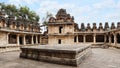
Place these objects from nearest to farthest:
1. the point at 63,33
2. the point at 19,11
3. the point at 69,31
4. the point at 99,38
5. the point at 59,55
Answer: the point at 59,55 → the point at 69,31 → the point at 63,33 → the point at 99,38 → the point at 19,11

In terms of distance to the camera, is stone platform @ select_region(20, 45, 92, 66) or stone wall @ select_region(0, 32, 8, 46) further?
stone wall @ select_region(0, 32, 8, 46)

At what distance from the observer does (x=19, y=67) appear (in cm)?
668

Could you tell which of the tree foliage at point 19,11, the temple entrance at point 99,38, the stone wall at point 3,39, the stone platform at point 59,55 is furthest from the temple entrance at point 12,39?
the temple entrance at point 99,38

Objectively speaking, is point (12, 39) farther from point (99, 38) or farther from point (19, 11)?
point (99, 38)

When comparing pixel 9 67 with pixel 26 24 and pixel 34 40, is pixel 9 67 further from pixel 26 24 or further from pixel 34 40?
pixel 34 40

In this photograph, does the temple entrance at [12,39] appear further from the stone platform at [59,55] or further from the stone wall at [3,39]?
the stone platform at [59,55]

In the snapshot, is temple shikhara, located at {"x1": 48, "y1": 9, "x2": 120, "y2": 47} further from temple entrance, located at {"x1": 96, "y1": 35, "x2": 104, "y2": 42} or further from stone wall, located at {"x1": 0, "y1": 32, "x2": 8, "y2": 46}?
stone wall, located at {"x1": 0, "y1": 32, "x2": 8, "y2": 46}

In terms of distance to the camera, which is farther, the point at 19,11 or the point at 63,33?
the point at 19,11

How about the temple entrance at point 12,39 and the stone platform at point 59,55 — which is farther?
the temple entrance at point 12,39

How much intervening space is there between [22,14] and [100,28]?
1919 cm

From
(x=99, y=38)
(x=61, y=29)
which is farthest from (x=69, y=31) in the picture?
(x=99, y=38)

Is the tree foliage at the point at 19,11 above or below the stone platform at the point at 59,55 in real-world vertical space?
above

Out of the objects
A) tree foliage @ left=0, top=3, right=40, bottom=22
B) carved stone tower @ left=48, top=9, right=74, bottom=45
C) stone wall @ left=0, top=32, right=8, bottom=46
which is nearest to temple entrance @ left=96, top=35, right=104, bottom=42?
carved stone tower @ left=48, top=9, right=74, bottom=45

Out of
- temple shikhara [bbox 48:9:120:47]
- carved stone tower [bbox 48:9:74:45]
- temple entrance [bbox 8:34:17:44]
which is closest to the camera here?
temple entrance [bbox 8:34:17:44]
